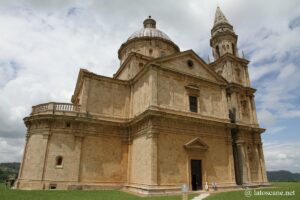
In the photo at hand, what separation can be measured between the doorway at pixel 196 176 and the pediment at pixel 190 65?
8920 millimetres

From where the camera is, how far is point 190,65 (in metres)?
22.9

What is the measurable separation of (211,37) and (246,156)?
1752cm

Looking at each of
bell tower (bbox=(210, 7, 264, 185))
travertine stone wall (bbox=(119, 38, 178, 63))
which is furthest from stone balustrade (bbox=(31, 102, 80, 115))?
bell tower (bbox=(210, 7, 264, 185))

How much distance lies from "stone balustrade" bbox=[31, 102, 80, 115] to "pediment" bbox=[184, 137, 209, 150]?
10700 mm

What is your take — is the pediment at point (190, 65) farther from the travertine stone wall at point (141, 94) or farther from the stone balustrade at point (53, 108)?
the stone balustrade at point (53, 108)

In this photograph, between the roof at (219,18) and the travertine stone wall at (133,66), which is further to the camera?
the roof at (219,18)

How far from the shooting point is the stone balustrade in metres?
19.9

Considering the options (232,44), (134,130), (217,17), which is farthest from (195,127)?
(217,17)

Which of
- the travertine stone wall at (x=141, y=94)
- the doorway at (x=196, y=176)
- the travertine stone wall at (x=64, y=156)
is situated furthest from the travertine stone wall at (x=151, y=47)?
the doorway at (x=196, y=176)

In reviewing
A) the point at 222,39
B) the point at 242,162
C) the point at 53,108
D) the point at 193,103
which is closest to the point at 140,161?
the point at 193,103

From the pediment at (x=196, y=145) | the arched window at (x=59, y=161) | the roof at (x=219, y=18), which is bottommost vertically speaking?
the arched window at (x=59, y=161)

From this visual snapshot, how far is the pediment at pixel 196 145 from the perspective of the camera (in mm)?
19053

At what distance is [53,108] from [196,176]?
14338mm

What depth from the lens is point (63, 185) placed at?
18000mm
